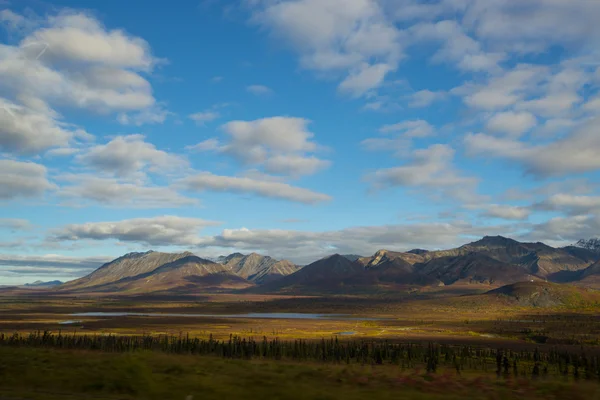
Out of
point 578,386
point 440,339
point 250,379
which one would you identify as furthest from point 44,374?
point 440,339

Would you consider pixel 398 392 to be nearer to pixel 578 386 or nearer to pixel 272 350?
pixel 578 386

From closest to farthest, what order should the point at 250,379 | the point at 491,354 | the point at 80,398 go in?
the point at 80,398 < the point at 250,379 < the point at 491,354

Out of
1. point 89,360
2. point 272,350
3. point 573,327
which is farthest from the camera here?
point 573,327

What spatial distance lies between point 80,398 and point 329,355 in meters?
72.7

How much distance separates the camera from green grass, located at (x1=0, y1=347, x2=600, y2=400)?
20.3 metres

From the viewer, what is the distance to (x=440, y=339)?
431 feet

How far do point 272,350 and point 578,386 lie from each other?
248 ft

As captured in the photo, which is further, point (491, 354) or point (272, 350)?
Result: point (491, 354)

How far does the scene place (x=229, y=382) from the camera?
22.5 meters

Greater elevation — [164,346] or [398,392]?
[398,392]

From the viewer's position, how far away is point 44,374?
24141 mm

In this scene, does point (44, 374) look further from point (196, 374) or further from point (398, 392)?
point (398, 392)

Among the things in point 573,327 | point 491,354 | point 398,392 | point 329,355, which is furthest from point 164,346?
point 573,327

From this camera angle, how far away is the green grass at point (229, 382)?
798 inches
